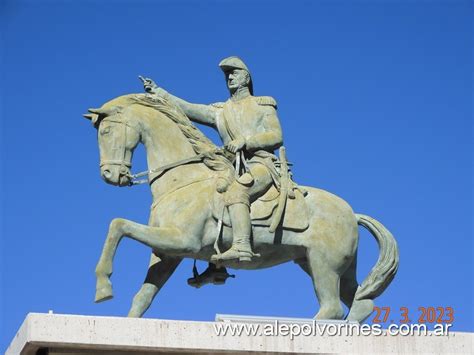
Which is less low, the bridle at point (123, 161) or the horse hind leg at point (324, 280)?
the bridle at point (123, 161)

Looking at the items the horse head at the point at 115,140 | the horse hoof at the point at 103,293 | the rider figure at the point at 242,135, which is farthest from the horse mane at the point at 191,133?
the horse hoof at the point at 103,293

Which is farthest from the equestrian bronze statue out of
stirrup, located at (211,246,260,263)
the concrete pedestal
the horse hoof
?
the concrete pedestal

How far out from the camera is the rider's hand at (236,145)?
1658 centimetres

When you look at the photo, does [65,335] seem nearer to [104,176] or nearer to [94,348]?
[94,348]

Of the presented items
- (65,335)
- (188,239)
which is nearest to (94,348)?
(65,335)

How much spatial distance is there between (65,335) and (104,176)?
2178 millimetres

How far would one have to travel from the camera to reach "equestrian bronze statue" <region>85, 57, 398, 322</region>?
1608 cm

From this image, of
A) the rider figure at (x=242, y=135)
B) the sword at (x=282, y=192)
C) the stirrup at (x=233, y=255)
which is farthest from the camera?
the sword at (x=282, y=192)

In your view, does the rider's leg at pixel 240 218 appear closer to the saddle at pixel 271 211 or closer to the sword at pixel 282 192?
the saddle at pixel 271 211

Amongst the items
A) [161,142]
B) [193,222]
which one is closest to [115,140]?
[161,142]

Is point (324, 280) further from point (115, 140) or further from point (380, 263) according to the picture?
point (115, 140)

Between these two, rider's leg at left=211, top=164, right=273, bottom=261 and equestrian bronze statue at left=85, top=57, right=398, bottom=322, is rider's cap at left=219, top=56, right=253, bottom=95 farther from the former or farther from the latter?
rider's leg at left=211, top=164, right=273, bottom=261

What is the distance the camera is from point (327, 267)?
54.0 feet

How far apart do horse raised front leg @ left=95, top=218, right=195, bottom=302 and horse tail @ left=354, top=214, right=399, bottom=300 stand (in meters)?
2.05
